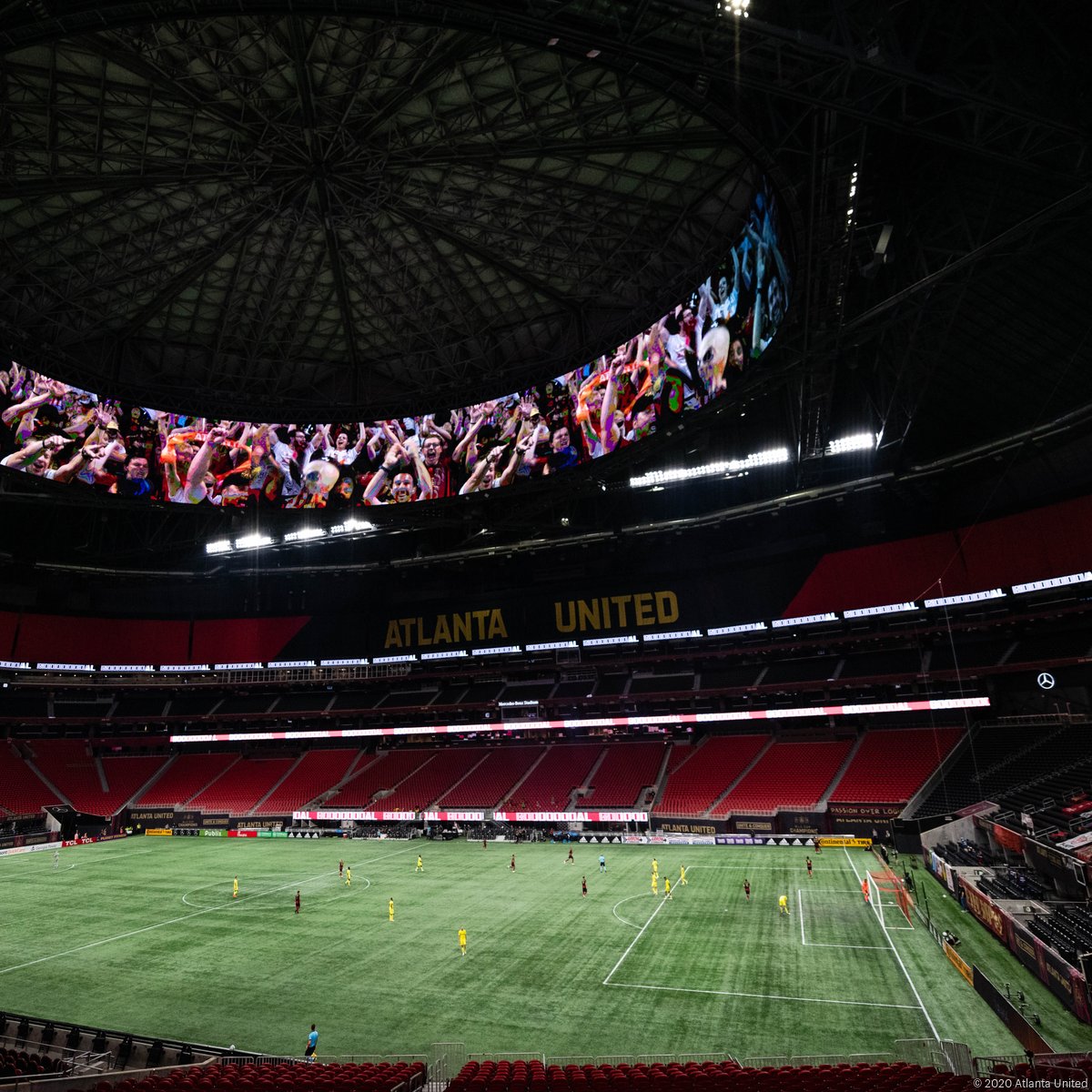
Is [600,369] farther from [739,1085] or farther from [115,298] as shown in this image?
[739,1085]

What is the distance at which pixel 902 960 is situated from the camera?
25.5 meters

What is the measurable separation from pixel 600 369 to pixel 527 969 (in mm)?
35383

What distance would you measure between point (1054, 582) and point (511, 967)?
43.9 metres

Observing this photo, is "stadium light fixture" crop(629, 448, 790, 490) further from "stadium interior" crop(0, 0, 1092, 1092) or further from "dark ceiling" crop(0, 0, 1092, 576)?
"dark ceiling" crop(0, 0, 1092, 576)

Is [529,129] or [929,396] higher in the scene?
[529,129]

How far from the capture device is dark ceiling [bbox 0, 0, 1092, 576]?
1981 cm

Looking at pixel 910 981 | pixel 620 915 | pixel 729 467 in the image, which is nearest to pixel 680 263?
pixel 729 467

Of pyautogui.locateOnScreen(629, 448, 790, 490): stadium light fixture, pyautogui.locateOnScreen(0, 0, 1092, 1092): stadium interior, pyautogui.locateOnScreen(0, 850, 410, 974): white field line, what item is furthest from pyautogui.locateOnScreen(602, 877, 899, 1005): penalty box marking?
pyautogui.locateOnScreen(629, 448, 790, 490): stadium light fixture

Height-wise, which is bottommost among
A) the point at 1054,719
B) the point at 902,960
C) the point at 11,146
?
the point at 902,960

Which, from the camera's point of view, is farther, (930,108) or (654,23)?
(930,108)

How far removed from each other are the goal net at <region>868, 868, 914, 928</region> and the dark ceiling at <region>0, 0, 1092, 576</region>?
2317cm

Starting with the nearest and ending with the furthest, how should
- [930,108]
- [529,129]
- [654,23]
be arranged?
[654,23]
[930,108]
[529,129]

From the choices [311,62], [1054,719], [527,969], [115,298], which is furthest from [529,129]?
[1054,719]

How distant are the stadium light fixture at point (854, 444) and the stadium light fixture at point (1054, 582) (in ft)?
59.8
